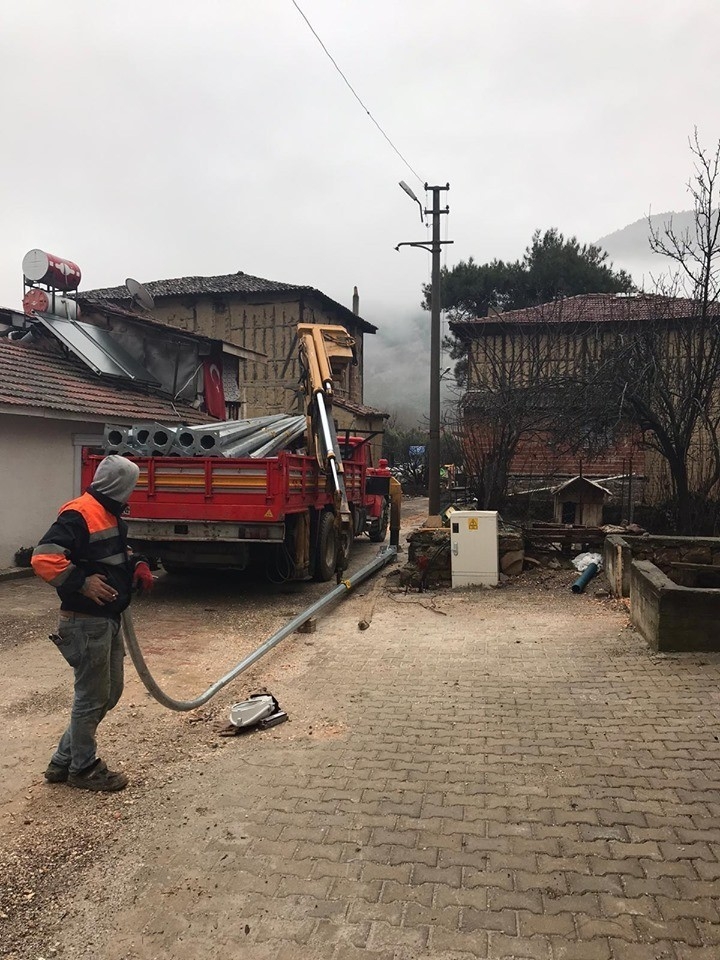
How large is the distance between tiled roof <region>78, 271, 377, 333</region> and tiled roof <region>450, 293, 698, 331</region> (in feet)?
31.9

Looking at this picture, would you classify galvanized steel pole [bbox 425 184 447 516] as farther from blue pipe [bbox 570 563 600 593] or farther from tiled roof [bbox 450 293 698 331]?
blue pipe [bbox 570 563 600 593]

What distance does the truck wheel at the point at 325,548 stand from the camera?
10.1 meters

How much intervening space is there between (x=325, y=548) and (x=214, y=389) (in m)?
10.4

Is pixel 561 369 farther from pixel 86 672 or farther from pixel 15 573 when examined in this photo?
pixel 86 672

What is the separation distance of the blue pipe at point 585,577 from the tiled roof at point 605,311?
5.32m

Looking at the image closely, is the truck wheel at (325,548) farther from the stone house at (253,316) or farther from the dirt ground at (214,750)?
the stone house at (253,316)

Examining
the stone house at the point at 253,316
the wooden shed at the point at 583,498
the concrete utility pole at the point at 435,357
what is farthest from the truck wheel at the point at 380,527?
the stone house at the point at 253,316

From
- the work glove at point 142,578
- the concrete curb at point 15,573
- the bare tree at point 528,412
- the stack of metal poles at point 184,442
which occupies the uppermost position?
the bare tree at point 528,412

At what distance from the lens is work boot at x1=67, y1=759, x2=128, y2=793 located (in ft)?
12.3

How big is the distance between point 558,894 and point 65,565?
2.76 meters

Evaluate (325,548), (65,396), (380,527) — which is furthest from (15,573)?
(380,527)

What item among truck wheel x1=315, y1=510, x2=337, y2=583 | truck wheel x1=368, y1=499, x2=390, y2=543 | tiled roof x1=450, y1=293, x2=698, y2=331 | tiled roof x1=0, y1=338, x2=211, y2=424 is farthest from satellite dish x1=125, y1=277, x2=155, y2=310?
truck wheel x1=315, y1=510, x2=337, y2=583

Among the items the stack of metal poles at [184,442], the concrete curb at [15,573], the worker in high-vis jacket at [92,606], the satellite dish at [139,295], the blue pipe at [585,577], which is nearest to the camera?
the worker in high-vis jacket at [92,606]

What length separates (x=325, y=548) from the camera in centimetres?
1023
